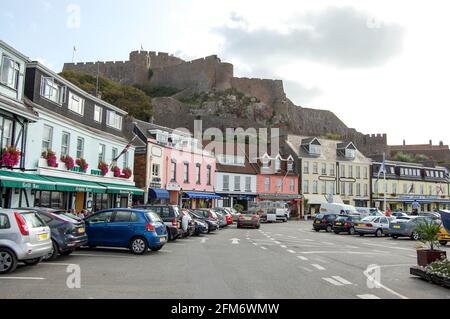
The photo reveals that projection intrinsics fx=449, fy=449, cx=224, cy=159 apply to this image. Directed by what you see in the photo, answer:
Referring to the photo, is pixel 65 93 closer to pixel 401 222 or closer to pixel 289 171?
pixel 401 222

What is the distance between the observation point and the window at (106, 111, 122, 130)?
3100 centimetres

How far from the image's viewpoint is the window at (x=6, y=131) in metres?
18.7

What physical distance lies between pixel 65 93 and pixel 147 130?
15244 mm

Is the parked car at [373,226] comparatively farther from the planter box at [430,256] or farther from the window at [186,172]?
the window at [186,172]

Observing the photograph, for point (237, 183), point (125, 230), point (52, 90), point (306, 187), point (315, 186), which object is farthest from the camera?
point (315, 186)

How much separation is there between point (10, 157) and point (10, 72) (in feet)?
13.4

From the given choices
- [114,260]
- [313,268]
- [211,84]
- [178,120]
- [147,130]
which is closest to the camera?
[313,268]

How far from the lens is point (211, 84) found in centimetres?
9750

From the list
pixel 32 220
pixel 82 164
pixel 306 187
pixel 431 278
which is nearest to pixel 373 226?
pixel 82 164

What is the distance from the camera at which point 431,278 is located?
10172mm

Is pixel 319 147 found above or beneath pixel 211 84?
beneath

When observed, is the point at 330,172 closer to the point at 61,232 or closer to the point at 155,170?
the point at 155,170

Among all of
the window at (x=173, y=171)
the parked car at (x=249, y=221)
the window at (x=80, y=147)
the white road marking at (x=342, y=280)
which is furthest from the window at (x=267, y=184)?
the white road marking at (x=342, y=280)
